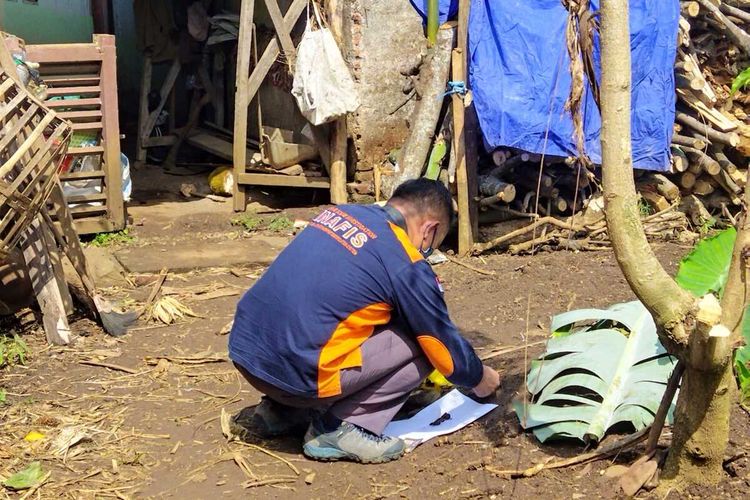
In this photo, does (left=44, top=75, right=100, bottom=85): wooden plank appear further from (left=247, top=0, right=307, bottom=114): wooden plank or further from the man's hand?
the man's hand

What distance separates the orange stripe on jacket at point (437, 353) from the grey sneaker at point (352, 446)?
1.44 feet

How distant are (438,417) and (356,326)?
75 cm

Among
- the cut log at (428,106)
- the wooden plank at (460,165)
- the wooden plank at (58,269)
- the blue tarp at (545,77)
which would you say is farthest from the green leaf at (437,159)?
the wooden plank at (58,269)

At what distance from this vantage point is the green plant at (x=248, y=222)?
8578mm

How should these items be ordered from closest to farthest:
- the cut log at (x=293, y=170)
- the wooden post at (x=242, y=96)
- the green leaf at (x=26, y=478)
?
the green leaf at (x=26, y=478), the wooden post at (x=242, y=96), the cut log at (x=293, y=170)

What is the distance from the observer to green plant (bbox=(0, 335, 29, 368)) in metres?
5.09

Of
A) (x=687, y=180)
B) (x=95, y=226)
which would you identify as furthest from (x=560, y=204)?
(x=95, y=226)

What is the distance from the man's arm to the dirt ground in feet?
1.33

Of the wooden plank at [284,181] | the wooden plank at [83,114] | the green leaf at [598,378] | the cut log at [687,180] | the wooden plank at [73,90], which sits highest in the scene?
the wooden plank at [73,90]

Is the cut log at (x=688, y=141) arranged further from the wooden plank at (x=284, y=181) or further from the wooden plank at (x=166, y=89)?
the wooden plank at (x=166, y=89)

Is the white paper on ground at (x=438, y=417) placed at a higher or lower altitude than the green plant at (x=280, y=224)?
higher

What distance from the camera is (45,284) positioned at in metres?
5.53

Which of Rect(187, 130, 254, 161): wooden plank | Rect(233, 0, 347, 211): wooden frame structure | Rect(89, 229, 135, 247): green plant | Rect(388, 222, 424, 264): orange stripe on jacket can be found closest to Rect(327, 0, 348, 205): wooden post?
Rect(233, 0, 347, 211): wooden frame structure

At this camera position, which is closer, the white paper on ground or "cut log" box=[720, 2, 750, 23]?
the white paper on ground
